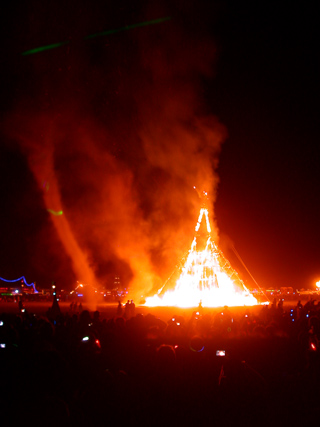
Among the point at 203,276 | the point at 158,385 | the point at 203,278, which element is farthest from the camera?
the point at 203,276

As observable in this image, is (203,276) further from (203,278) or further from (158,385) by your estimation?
(158,385)

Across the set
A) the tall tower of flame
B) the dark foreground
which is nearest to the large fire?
the tall tower of flame

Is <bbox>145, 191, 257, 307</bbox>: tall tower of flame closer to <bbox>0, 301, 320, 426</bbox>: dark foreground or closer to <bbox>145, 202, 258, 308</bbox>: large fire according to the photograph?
<bbox>145, 202, 258, 308</bbox>: large fire

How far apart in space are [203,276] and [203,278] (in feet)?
0.67

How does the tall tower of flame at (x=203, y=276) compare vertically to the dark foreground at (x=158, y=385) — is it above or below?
above

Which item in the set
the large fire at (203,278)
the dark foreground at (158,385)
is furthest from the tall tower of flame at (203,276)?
the dark foreground at (158,385)

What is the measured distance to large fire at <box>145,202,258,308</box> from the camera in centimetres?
2848

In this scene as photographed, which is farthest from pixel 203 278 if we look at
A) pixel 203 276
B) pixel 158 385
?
pixel 158 385

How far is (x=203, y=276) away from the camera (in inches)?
1148

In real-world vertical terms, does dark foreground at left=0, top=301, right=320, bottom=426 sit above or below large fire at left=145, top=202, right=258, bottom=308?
below

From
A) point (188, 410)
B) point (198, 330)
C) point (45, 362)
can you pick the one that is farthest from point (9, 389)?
point (198, 330)

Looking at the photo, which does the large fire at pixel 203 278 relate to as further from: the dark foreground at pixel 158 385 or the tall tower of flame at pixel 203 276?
the dark foreground at pixel 158 385

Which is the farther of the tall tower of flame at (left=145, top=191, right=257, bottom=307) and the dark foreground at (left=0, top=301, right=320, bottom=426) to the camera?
the tall tower of flame at (left=145, top=191, right=257, bottom=307)

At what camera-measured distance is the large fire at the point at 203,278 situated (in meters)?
28.5
